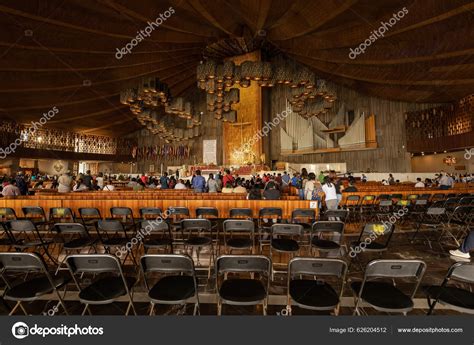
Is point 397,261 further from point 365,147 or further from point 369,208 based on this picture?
point 365,147

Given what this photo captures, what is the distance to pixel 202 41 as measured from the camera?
1370 centimetres

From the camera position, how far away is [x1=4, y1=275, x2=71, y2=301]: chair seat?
2230mm

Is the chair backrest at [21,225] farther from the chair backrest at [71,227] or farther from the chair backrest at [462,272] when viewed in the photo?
the chair backrest at [462,272]

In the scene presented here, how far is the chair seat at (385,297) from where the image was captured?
6.66 feet

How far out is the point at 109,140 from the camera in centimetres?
2416

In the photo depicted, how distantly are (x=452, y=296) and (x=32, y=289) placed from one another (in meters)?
3.86

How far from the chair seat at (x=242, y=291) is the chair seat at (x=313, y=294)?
31 cm

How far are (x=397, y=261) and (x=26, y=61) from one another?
1571 centimetres

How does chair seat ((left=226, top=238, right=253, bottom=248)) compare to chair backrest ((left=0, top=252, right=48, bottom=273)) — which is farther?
chair seat ((left=226, top=238, right=253, bottom=248))

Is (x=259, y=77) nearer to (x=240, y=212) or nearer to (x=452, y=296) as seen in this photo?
(x=240, y=212)

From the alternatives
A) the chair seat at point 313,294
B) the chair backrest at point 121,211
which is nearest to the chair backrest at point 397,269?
the chair seat at point 313,294

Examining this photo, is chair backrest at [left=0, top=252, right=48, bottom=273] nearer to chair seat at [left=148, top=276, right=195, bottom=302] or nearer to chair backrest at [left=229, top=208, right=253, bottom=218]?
chair seat at [left=148, top=276, right=195, bottom=302]

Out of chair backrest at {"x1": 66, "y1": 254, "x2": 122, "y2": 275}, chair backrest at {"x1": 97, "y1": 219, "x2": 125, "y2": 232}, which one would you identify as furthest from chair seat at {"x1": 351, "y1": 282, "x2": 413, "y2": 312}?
chair backrest at {"x1": 97, "y1": 219, "x2": 125, "y2": 232}

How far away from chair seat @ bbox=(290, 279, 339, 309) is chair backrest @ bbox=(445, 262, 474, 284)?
36.8 inches
